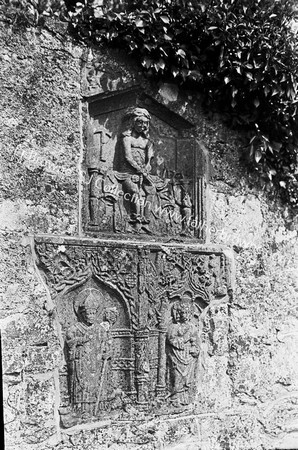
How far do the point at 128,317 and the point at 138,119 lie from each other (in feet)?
4.43

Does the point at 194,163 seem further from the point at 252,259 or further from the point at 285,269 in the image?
the point at 285,269

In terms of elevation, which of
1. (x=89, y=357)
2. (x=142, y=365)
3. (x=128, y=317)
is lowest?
(x=142, y=365)

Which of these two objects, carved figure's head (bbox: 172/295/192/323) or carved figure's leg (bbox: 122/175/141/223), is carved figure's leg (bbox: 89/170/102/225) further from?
carved figure's head (bbox: 172/295/192/323)

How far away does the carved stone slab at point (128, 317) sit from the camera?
3.44 meters

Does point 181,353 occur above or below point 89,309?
below

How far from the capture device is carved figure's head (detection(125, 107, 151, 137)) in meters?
3.82

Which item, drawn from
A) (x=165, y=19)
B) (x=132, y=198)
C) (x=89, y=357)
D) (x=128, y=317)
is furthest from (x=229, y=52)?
(x=89, y=357)

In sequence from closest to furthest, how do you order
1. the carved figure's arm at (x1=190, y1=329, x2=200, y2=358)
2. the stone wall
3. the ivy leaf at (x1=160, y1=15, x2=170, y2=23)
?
the stone wall → the ivy leaf at (x1=160, y1=15, x2=170, y2=23) → the carved figure's arm at (x1=190, y1=329, x2=200, y2=358)

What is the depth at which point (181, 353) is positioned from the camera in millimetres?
3908

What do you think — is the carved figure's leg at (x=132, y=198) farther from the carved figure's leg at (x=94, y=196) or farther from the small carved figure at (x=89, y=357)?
the small carved figure at (x=89, y=357)

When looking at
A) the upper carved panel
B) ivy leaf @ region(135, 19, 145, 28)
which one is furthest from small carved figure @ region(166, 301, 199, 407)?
ivy leaf @ region(135, 19, 145, 28)

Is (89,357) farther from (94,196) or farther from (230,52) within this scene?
(230,52)

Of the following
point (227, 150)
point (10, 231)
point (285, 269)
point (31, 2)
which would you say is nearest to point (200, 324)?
point (285, 269)

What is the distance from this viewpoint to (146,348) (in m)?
3.77
